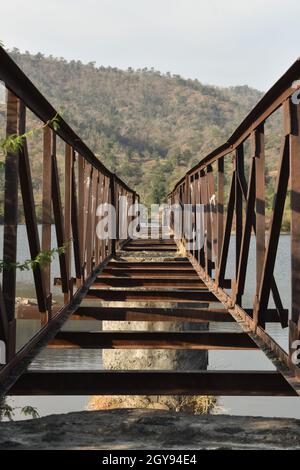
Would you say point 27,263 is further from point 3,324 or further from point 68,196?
point 68,196

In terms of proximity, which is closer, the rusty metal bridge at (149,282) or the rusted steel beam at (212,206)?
the rusty metal bridge at (149,282)

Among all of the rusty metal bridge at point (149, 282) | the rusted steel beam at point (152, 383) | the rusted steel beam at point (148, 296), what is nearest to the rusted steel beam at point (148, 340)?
the rusty metal bridge at point (149, 282)

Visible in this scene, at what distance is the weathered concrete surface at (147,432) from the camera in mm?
3090

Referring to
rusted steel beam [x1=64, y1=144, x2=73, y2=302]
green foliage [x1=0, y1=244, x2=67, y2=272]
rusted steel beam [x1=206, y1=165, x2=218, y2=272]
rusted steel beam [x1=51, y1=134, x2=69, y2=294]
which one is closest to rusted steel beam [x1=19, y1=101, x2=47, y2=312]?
green foliage [x1=0, y1=244, x2=67, y2=272]

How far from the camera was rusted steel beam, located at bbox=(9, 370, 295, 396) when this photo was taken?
4.59 metres

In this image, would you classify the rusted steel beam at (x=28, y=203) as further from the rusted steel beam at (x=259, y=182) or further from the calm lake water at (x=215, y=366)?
the calm lake water at (x=215, y=366)

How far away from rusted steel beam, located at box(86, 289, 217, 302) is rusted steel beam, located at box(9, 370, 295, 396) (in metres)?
4.42

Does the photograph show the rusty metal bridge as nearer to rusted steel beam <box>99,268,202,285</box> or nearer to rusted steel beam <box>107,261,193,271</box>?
rusted steel beam <box>99,268,202,285</box>

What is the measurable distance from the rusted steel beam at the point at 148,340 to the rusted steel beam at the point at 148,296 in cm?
261

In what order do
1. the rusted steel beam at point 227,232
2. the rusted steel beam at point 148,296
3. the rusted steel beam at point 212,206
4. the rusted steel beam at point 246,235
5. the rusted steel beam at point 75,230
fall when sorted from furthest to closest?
1. the rusted steel beam at point 212,206
2. the rusted steel beam at point 148,296
3. the rusted steel beam at point 75,230
4. the rusted steel beam at point 227,232
5. the rusted steel beam at point 246,235

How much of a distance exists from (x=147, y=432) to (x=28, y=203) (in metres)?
2.43

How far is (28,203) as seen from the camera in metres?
5.14

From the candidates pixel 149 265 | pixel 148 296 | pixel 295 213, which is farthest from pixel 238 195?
pixel 149 265
